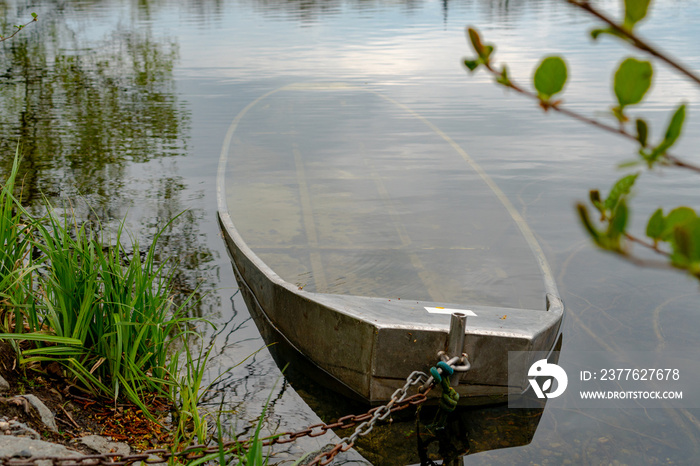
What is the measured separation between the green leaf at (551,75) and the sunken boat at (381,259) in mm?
2645

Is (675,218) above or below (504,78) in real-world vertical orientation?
below

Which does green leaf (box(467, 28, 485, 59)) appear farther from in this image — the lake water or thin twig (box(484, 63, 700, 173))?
the lake water

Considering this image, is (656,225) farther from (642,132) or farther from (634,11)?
(634,11)

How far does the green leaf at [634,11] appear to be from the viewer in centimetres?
51

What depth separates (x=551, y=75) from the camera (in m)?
0.65

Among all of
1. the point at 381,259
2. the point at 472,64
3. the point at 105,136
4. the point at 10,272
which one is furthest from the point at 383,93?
the point at 472,64

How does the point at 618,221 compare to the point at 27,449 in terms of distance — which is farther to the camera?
the point at 27,449

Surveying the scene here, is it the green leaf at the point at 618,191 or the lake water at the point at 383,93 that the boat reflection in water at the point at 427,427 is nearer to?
the lake water at the point at 383,93

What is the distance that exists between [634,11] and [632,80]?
83mm

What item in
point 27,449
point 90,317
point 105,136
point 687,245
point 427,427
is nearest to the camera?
point 687,245

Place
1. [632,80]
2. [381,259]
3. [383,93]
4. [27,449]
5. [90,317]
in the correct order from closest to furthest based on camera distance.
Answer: [632,80] < [27,449] < [90,317] < [381,259] < [383,93]

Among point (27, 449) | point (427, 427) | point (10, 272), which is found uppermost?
point (10, 272)

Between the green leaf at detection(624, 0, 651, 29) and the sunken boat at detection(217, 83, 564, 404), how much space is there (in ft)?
9.13

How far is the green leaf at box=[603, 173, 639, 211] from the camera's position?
0.57 metres
